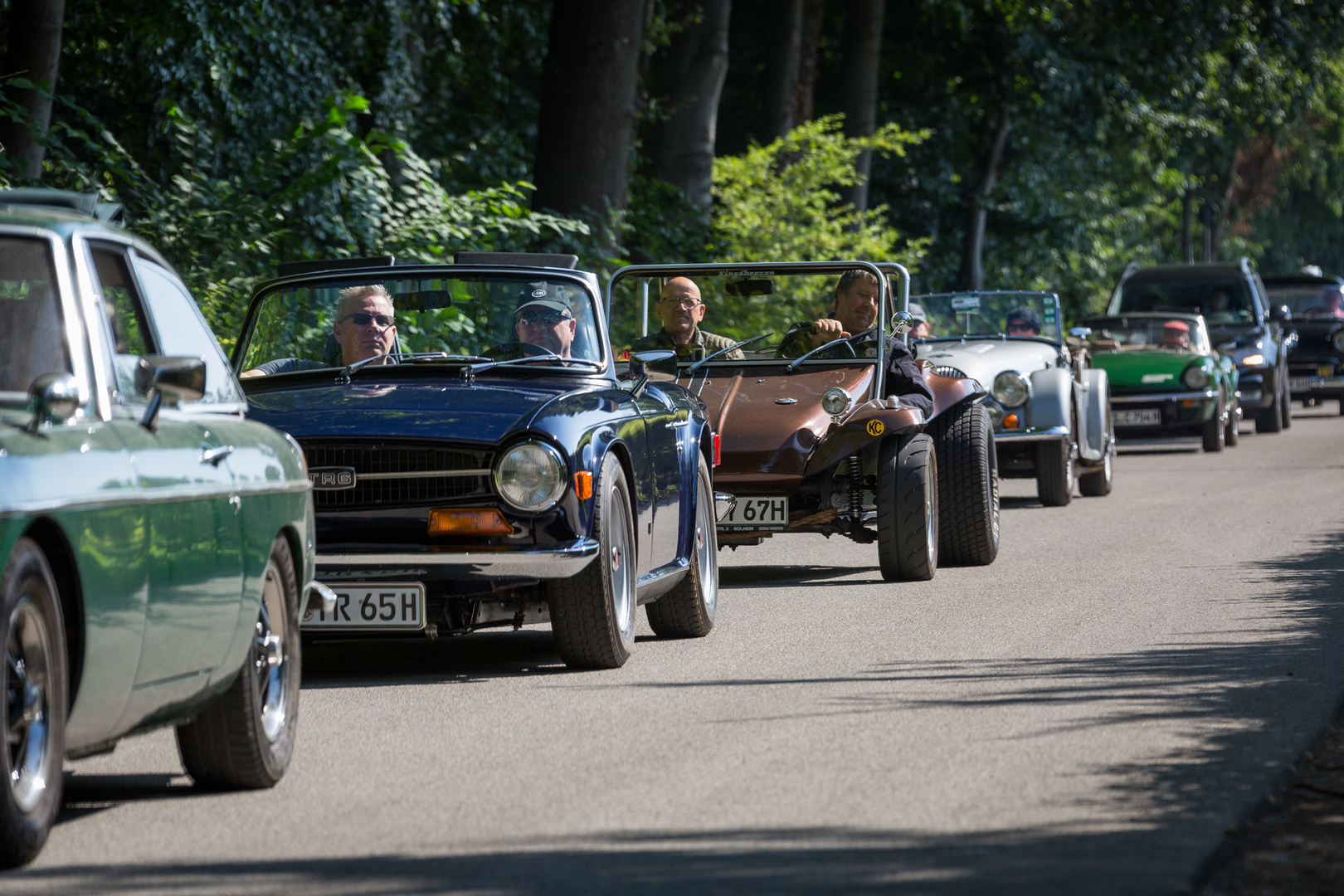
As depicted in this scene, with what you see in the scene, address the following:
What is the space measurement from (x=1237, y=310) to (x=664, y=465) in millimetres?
20672

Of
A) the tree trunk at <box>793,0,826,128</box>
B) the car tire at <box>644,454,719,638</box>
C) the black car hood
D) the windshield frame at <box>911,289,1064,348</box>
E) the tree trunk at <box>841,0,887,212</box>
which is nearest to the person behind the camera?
the black car hood

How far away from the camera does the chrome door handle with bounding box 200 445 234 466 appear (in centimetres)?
530

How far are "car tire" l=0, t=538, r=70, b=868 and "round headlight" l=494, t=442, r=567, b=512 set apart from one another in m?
3.06

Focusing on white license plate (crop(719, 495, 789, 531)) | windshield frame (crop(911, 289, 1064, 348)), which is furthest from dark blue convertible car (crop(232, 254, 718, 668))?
windshield frame (crop(911, 289, 1064, 348))

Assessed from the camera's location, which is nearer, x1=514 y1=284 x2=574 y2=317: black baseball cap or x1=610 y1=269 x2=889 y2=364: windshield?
x1=514 y1=284 x2=574 y2=317: black baseball cap

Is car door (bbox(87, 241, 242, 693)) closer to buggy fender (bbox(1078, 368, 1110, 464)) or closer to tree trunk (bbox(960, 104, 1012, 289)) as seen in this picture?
buggy fender (bbox(1078, 368, 1110, 464))

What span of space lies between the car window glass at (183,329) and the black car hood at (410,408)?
1654mm

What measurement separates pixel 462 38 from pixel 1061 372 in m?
12.4

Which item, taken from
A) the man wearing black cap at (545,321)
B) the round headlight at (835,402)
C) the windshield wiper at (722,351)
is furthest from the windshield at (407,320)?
the windshield wiper at (722,351)

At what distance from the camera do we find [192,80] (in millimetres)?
17969

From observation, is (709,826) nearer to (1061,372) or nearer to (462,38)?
(1061,372)

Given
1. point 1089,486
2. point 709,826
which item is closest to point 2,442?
point 709,826

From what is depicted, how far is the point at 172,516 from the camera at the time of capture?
16.4ft

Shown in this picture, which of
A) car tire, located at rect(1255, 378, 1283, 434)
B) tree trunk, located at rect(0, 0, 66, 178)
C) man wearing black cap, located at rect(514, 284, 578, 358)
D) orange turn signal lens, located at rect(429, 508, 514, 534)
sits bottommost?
car tire, located at rect(1255, 378, 1283, 434)
